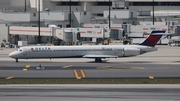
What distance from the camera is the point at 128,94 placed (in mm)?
54219

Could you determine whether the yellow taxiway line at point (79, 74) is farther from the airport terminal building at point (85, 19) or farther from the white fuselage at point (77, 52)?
the airport terminal building at point (85, 19)

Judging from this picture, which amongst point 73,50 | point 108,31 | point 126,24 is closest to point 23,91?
point 73,50

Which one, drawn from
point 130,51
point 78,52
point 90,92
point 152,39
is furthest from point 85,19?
point 90,92

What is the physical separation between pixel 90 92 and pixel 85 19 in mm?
86315

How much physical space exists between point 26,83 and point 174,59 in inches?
1431

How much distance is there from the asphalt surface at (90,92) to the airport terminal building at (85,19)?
61.5 metres

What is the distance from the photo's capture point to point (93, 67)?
3194 inches

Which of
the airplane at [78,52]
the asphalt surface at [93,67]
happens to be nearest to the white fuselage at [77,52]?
the airplane at [78,52]

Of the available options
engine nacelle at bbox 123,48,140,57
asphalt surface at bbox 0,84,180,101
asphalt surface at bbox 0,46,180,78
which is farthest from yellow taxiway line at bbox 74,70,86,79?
engine nacelle at bbox 123,48,140,57

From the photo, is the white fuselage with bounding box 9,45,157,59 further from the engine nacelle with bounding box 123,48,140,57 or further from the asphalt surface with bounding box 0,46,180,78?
the asphalt surface with bounding box 0,46,180,78

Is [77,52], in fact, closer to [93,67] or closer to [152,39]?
[93,67]

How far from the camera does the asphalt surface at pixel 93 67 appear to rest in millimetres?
72000

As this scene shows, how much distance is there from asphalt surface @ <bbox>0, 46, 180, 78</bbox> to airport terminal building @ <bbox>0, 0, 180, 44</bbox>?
29.1m

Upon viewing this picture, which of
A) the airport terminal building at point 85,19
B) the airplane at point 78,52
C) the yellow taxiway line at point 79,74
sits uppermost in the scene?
the airport terminal building at point 85,19
